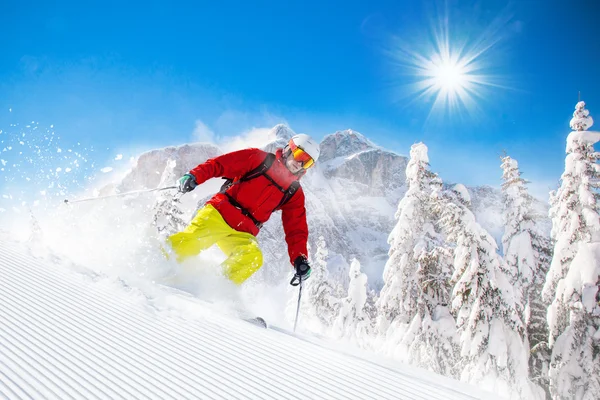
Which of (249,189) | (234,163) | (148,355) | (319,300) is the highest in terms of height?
(319,300)

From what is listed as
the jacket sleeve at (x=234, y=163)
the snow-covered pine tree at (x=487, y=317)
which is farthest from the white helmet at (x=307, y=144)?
the snow-covered pine tree at (x=487, y=317)

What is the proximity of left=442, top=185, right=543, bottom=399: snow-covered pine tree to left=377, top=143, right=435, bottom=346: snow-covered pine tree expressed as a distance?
9.75 feet

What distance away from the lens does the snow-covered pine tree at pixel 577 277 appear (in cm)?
1042

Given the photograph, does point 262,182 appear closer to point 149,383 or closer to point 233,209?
point 233,209

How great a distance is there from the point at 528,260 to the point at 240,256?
1376cm

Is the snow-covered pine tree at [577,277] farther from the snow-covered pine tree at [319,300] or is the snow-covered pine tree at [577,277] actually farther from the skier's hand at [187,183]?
the snow-covered pine tree at [319,300]

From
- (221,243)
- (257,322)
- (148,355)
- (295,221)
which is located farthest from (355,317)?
(148,355)

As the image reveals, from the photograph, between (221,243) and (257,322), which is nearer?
(257,322)

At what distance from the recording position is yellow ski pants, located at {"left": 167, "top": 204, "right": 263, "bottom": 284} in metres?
5.20

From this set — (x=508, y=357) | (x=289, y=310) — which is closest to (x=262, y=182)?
(x=508, y=357)

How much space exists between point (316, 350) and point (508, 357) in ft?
36.8

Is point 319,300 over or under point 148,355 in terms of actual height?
over

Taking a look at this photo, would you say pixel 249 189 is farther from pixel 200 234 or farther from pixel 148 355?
pixel 148 355

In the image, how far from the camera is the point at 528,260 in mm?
14914
